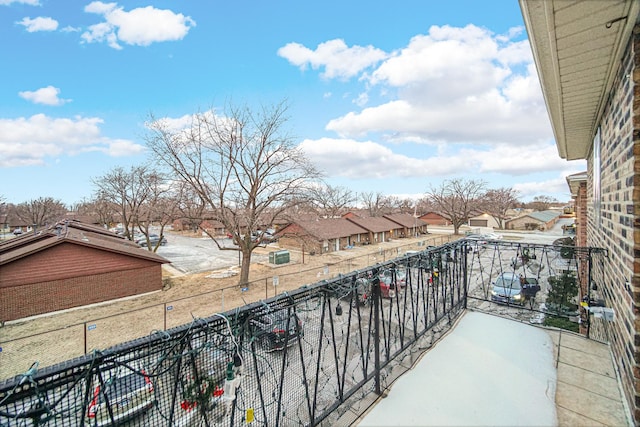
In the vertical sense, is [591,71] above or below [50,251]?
above

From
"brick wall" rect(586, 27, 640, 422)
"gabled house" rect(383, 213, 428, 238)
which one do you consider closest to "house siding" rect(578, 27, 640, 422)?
"brick wall" rect(586, 27, 640, 422)

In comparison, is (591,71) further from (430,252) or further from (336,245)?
(336,245)

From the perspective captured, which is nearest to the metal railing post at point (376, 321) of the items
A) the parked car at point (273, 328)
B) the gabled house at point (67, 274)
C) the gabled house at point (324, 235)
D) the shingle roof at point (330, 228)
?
the parked car at point (273, 328)

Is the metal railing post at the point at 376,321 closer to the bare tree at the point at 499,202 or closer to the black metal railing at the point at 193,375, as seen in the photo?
the black metal railing at the point at 193,375

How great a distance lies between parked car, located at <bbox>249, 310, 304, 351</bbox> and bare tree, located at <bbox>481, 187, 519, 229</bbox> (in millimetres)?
52983

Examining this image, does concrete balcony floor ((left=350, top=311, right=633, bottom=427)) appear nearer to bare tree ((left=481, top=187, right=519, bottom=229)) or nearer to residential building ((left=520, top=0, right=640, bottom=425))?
residential building ((left=520, top=0, right=640, bottom=425))

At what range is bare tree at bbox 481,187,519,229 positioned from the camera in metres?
47.9

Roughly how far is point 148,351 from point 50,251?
50.4ft

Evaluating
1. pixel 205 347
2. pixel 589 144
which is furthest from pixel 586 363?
pixel 205 347

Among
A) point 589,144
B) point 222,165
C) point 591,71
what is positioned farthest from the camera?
point 222,165

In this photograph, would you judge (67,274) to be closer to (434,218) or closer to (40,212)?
(40,212)

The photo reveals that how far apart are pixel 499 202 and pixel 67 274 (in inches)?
2279

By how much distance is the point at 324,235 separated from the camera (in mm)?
26062

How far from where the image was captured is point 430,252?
4.39 meters
